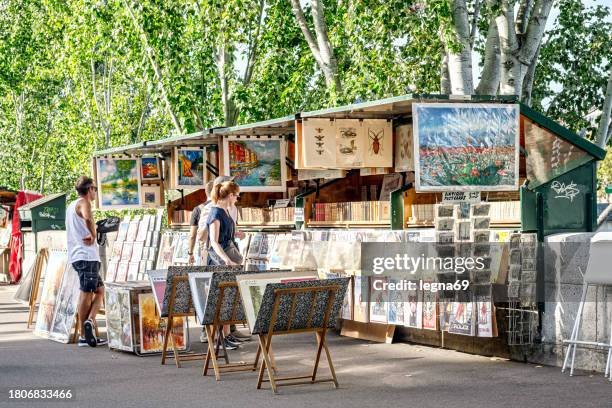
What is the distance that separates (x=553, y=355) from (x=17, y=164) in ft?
138

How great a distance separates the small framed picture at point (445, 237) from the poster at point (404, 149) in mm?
2071

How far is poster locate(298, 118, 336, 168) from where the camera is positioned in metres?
13.7

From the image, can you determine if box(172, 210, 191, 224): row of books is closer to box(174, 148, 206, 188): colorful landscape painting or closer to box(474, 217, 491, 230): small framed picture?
box(174, 148, 206, 188): colorful landscape painting

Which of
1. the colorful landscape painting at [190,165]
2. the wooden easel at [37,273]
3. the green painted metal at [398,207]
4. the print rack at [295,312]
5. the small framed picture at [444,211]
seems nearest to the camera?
the print rack at [295,312]

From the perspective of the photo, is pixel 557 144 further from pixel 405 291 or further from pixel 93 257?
pixel 93 257

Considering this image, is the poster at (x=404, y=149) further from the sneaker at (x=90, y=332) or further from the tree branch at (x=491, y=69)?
the tree branch at (x=491, y=69)

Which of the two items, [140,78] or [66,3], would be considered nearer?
[140,78]

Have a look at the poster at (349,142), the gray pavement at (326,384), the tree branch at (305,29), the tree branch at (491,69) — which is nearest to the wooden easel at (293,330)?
the gray pavement at (326,384)

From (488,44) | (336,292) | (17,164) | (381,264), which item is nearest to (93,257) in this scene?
(381,264)

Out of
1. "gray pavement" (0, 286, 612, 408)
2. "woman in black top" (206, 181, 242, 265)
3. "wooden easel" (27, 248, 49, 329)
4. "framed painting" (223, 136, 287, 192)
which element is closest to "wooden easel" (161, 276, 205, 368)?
"gray pavement" (0, 286, 612, 408)

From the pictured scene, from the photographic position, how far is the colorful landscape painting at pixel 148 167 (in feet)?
69.6

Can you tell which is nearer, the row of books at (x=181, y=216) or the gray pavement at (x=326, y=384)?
the gray pavement at (x=326, y=384)

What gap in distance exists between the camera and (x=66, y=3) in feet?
119

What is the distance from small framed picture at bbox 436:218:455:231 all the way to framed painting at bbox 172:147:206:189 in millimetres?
7682
